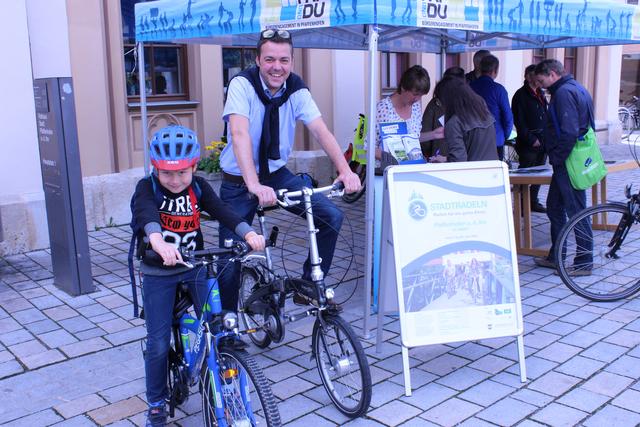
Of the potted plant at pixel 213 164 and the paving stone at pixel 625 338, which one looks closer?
the paving stone at pixel 625 338

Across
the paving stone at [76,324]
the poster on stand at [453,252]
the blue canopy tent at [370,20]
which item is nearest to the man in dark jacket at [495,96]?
the blue canopy tent at [370,20]

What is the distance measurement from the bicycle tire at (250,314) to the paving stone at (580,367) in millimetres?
1760

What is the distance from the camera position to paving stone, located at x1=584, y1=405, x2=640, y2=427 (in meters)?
3.27

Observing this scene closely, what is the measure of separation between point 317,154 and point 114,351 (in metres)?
5.56

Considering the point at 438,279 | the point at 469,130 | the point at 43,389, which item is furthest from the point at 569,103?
the point at 43,389

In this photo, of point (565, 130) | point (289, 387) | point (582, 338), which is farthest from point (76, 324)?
point (565, 130)

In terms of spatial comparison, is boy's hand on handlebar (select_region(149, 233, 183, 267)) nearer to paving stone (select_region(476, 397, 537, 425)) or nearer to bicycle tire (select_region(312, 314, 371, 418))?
bicycle tire (select_region(312, 314, 371, 418))

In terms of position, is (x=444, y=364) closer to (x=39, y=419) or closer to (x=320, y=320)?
(x=320, y=320)

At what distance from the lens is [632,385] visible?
145 inches

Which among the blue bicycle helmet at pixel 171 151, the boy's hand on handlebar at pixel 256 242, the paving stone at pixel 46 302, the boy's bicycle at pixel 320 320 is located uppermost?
the blue bicycle helmet at pixel 171 151

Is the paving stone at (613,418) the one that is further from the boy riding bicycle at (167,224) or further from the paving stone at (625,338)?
the boy riding bicycle at (167,224)

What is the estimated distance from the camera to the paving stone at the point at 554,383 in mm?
3625

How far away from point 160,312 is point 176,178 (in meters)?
0.60

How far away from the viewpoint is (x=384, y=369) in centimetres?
393
